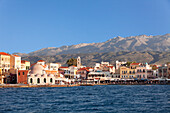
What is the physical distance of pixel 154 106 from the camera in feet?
180

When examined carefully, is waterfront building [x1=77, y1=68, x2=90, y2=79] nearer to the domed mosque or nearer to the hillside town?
the hillside town

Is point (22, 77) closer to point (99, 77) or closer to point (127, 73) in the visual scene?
point (99, 77)

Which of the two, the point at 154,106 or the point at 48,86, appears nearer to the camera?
the point at 154,106

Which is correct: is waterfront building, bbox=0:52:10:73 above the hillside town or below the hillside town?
above

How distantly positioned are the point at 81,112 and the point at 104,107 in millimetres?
6712

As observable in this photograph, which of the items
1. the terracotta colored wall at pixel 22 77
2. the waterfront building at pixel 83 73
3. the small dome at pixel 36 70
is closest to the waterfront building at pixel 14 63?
the terracotta colored wall at pixel 22 77

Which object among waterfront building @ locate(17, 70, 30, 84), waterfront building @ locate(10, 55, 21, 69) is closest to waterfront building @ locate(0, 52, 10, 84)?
waterfront building @ locate(10, 55, 21, 69)

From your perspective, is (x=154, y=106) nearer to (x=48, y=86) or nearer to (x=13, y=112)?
(x=13, y=112)

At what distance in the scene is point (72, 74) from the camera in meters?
172

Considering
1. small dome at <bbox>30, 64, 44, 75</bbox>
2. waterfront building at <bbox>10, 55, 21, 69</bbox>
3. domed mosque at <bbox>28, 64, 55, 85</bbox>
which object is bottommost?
domed mosque at <bbox>28, 64, 55, 85</bbox>

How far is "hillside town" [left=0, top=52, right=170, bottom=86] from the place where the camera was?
135250 millimetres

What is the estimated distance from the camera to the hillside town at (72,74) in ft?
444

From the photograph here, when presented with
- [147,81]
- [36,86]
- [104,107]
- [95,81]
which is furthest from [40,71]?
[104,107]

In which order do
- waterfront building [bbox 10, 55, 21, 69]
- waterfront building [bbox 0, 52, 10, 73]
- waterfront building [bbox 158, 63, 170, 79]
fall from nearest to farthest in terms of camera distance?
waterfront building [bbox 0, 52, 10, 73], waterfront building [bbox 10, 55, 21, 69], waterfront building [bbox 158, 63, 170, 79]
